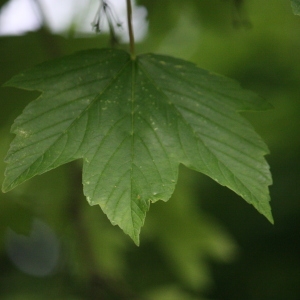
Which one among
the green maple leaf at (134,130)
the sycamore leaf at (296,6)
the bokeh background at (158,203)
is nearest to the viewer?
the sycamore leaf at (296,6)

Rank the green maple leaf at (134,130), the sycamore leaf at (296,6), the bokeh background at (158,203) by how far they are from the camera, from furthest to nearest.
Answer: the bokeh background at (158,203) < the green maple leaf at (134,130) < the sycamore leaf at (296,6)

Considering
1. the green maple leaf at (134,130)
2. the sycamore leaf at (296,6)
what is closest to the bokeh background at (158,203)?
the green maple leaf at (134,130)

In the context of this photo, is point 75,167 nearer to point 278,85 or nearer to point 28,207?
point 28,207

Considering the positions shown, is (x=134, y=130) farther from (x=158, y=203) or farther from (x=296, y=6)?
(x=158, y=203)

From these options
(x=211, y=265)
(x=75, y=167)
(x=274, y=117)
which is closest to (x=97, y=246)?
(x=75, y=167)

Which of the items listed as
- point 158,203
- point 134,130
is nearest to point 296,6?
point 134,130

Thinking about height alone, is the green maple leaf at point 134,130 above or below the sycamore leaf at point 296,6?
below

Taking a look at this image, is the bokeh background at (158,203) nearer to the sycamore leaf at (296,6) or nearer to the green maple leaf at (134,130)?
the green maple leaf at (134,130)
